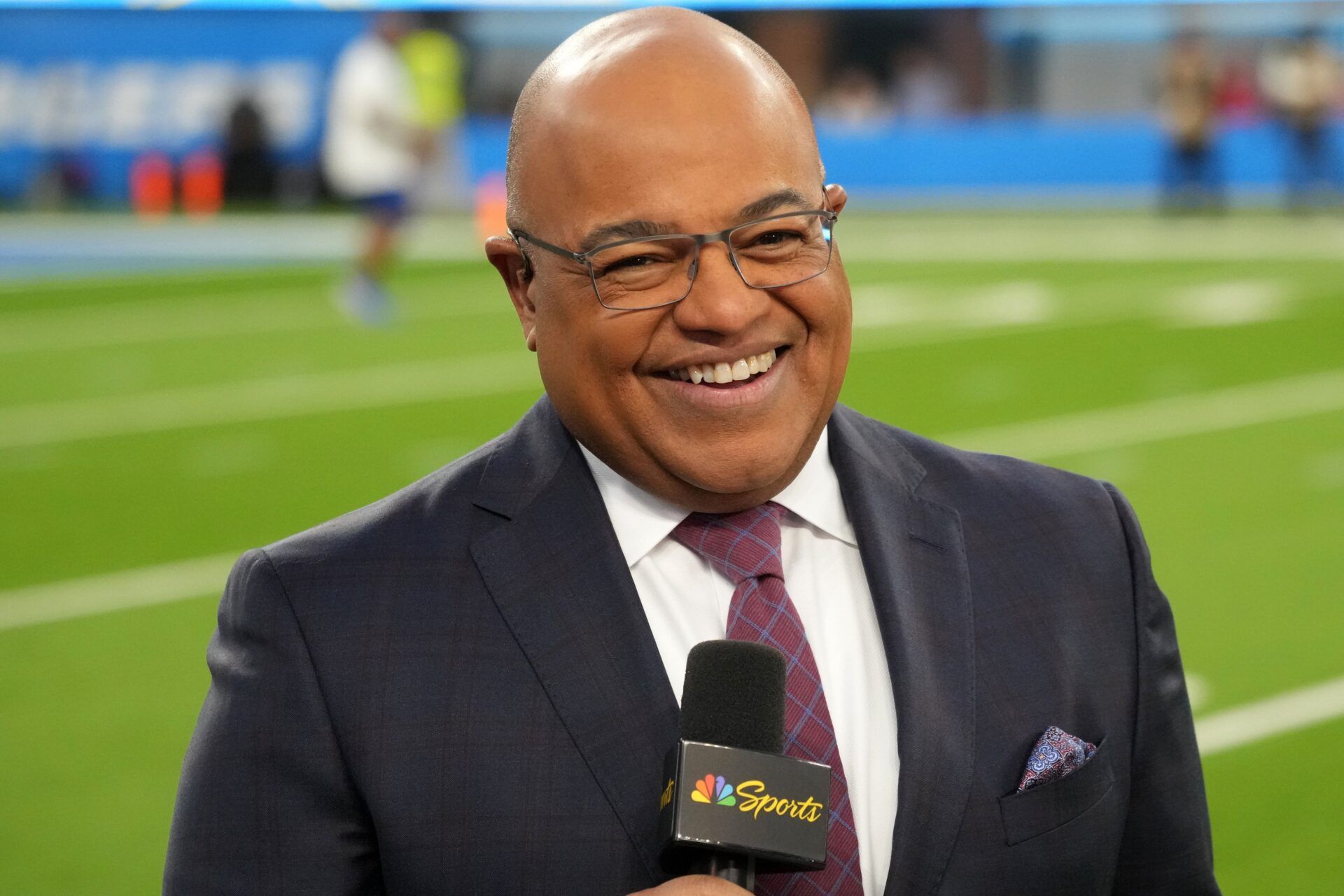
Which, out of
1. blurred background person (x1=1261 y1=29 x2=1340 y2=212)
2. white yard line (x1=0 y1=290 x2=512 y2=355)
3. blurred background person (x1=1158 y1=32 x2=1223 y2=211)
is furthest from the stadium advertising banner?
blurred background person (x1=1261 y1=29 x2=1340 y2=212)

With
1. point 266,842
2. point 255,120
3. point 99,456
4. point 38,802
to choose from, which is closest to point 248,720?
point 266,842

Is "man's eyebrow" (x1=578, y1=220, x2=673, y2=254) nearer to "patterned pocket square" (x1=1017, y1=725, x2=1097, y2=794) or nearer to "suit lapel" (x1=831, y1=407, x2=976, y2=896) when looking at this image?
"suit lapel" (x1=831, y1=407, x2=976, y2=896)

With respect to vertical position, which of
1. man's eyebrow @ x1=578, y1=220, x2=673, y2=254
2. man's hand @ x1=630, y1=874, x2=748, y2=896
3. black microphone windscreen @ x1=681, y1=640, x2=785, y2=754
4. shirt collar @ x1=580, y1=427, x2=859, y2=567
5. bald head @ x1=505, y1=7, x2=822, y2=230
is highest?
bald head @ x1=505, y1=7, x2=822, y2=230

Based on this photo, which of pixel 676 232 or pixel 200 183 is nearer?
pixel 676 232

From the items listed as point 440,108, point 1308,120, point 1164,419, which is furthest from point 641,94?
point 1308,120

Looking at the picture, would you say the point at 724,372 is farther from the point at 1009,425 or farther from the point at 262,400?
the point at 262,400

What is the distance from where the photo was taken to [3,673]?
5789mm

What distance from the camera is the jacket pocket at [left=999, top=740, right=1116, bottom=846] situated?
1.96 meters

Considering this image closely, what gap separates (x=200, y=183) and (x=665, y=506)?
2099cm

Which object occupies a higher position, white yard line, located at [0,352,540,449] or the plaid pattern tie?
the plaid pattern tie

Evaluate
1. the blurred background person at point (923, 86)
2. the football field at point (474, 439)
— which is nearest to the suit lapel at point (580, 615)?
the football field at point (474, 439)

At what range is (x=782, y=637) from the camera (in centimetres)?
197

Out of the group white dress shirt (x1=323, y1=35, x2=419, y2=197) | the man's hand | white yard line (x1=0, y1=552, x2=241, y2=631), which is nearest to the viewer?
the man's hand

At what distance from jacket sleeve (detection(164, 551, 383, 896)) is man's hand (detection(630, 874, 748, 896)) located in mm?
501
